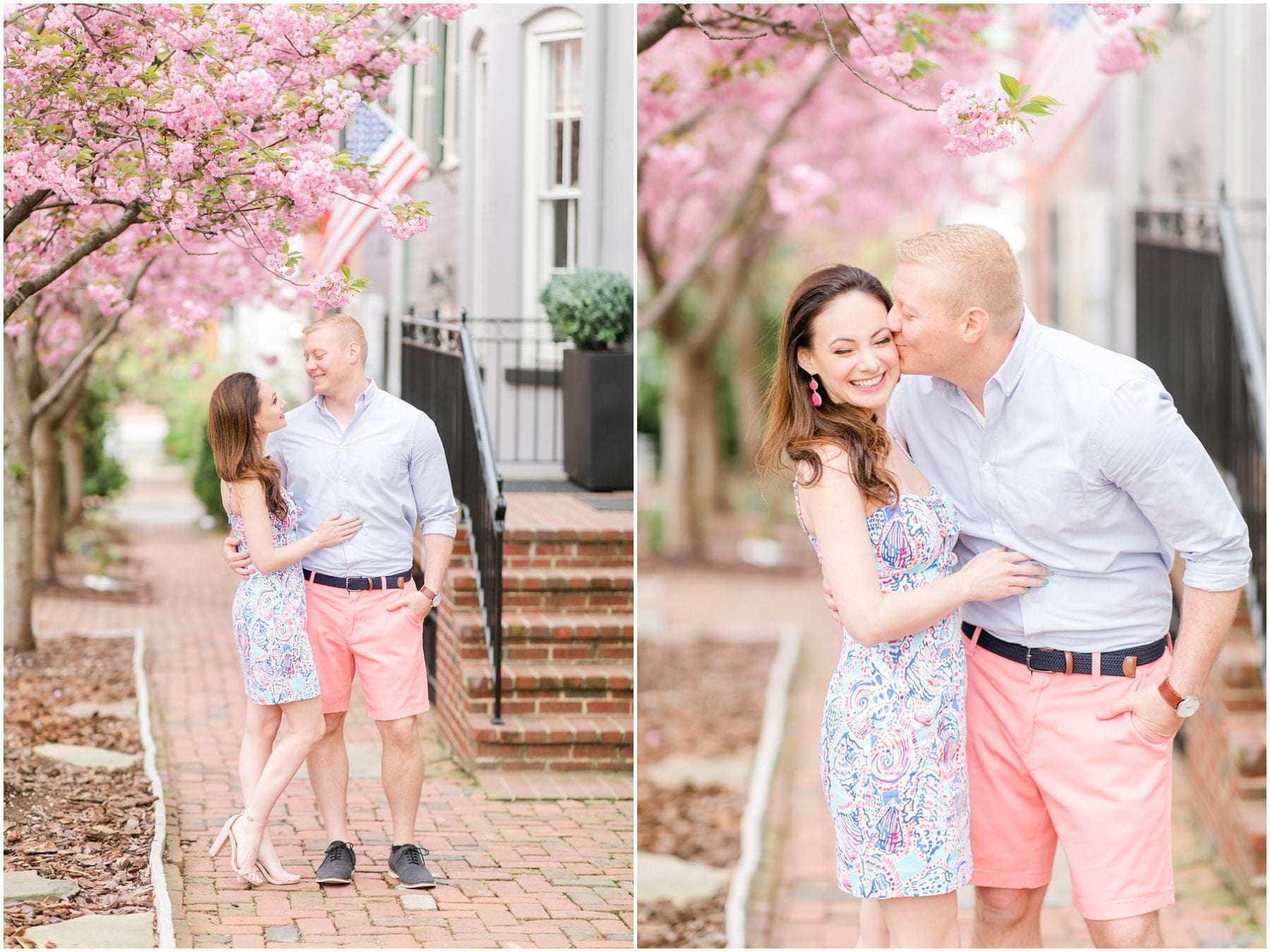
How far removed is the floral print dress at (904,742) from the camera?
315cm

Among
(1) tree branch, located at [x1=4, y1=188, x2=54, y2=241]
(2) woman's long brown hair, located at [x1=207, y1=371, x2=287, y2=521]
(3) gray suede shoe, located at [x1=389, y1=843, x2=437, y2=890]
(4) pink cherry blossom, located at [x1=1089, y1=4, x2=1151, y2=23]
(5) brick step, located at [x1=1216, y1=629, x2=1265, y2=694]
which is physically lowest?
→ (3) gray suede shoe, located at [x1=389, y1=843, x2=437, y2=890]

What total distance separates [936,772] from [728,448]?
2658 centimetres

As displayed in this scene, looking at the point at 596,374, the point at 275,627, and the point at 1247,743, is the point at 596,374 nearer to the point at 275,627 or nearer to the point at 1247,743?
the point at 275,627

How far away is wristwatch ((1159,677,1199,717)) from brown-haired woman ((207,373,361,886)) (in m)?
2.15

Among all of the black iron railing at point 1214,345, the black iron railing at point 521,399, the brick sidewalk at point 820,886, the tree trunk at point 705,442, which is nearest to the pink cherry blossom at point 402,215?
the black iron railing at point 521,399

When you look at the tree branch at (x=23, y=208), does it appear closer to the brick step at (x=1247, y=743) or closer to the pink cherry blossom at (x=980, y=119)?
the pink cherry blossom at (x=980, y=119)

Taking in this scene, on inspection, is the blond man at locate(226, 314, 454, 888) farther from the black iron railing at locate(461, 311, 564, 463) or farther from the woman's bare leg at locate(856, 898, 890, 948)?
the black iron railing at locate(461, 311, 564, 463)

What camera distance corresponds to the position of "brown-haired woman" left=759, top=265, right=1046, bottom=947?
3072mm

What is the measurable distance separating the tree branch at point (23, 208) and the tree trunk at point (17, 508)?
3.08m

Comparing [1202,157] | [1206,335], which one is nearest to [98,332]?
[1206,335]

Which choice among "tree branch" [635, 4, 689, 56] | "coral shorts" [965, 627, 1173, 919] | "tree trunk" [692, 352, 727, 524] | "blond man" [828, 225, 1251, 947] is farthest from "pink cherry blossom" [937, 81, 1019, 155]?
"tree trunk" [692, 352, 727, 524]

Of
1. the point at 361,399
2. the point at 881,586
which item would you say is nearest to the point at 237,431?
the point at 361,399

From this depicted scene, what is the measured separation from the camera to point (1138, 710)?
314 cm

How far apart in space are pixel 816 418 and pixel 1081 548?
0.65m
